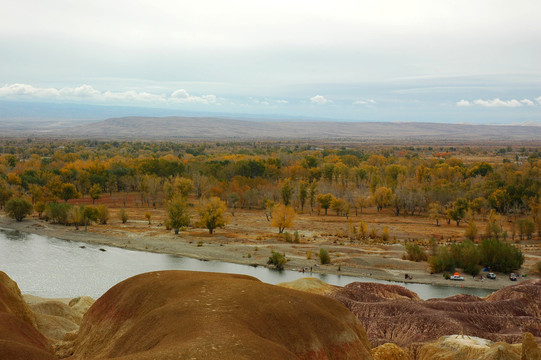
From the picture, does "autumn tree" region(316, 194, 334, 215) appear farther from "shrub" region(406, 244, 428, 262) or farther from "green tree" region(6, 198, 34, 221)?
"green tree" region(6, 198, 34, 221)

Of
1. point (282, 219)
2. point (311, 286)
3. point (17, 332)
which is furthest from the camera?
point (282, 219)

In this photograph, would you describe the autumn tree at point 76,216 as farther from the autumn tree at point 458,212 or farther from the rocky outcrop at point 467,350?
the rocky outcrop at point 467,350

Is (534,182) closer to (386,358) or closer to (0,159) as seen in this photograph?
(386,358)

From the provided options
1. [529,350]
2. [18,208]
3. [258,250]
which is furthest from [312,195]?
[529,350]

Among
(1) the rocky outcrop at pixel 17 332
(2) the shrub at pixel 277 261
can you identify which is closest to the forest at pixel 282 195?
(2) the shrub at pixel 277 261

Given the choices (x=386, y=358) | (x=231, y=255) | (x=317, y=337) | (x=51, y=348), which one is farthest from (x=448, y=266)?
(x=51, y=348)

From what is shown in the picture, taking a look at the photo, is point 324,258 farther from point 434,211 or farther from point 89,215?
point 89,215
